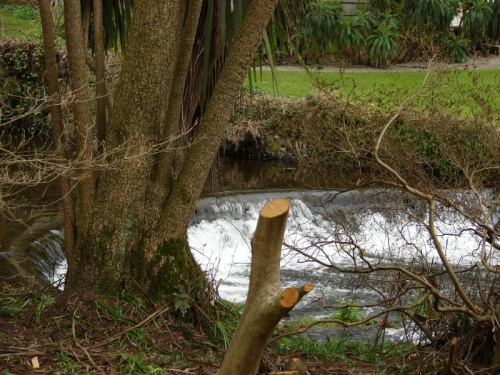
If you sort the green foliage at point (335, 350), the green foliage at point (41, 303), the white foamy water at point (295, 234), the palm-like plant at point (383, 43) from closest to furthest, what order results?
1. the green foliage at point (41, 303)
2. the green foliage at point (335, 350)
3. the white foamy water at point (295, 234)
4. the palm-like plant at point (383, 43)

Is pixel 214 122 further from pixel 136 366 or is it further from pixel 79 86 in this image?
pixel 136 366

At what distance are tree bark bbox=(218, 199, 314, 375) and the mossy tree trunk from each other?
107 inches

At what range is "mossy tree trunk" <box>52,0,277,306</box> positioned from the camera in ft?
19.1

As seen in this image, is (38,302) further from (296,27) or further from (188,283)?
(296,27)

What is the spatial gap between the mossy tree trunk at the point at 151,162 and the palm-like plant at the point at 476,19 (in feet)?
49.7

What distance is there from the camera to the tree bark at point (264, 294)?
304 cm

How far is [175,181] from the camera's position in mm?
6078

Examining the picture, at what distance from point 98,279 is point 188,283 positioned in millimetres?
643

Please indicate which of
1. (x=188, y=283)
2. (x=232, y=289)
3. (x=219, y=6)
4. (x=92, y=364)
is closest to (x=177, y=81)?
(x=219, y=6)

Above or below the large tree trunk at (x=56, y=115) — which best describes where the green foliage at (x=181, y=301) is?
below

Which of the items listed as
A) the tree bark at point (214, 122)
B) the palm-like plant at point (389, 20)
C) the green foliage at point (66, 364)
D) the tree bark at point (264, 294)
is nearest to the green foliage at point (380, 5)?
the palm-like plant at point (389, 20)

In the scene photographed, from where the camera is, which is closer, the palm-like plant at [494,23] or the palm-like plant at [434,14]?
the palm-like plant at [434,14]

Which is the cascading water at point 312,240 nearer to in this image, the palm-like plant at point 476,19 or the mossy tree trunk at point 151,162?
the mossy tree trunk at point 151,162

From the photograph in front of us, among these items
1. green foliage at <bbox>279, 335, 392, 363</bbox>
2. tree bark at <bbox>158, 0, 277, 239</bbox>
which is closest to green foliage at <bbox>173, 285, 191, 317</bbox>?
tree bark at <bbox>158, 0, 277, 239</bbox>
